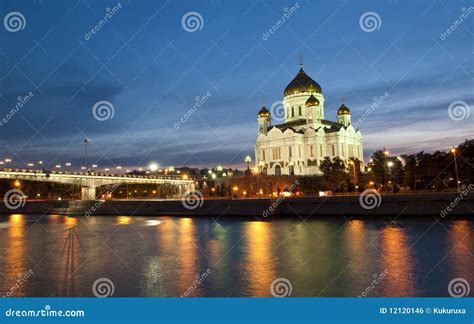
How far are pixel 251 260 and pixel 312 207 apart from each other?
708 inches

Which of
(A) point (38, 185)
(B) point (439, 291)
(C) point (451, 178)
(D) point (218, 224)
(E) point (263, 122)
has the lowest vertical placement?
(B) point (439, 291)

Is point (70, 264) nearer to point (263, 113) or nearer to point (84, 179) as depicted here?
point (84, 179)

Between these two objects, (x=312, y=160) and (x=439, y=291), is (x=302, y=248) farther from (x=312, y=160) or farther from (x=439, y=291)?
(x=312, y=160)

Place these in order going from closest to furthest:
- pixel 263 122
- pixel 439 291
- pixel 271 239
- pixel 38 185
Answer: pixel 439 291 → pixel 271 239 → pixel 263 122 → pixel 38 185

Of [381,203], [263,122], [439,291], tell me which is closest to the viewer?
[439,291]

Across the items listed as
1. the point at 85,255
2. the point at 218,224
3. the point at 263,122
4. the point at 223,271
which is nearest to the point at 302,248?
the point at 223,271

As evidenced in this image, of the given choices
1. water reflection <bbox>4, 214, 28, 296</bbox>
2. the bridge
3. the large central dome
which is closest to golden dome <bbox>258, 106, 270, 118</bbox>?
the large central dome

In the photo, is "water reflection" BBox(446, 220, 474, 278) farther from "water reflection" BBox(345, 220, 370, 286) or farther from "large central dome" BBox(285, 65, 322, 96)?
"large central dome" BBox(285, 65, 322, 96)

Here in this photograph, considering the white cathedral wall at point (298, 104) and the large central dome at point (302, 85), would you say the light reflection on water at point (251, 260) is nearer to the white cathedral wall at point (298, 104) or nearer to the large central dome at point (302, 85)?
the white cathedral wall at point (298, 104)

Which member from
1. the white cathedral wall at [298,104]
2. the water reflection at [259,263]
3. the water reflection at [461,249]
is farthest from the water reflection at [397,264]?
the white cathedral wall at [298,104]

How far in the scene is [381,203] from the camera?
30.2 m

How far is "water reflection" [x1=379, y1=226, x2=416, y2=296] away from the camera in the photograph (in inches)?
429

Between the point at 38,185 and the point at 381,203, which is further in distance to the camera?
the point at 38,185

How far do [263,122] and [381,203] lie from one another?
1947 inches
